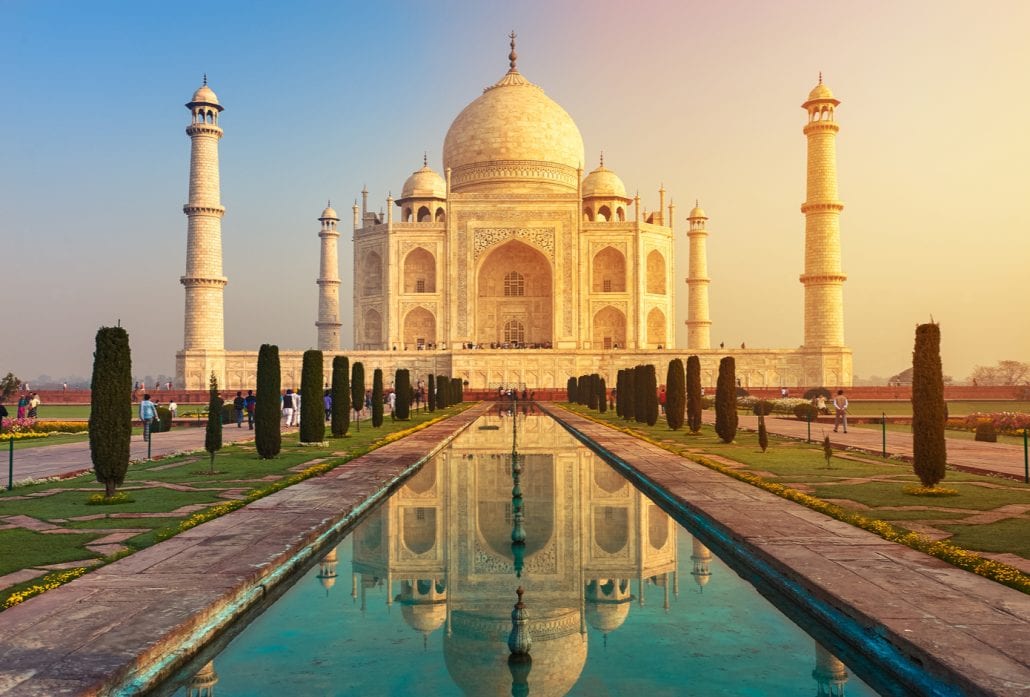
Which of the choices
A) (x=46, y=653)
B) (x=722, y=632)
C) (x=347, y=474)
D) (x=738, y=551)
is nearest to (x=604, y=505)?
(x=738, y=551)

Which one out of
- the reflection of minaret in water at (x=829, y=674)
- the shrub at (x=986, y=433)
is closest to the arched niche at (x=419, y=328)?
the shrub at (x=986, y=433)

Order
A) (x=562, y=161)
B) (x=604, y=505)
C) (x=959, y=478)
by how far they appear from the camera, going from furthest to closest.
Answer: (x=562, y=161) < (x=959, y=478) < (x=604, y=505)

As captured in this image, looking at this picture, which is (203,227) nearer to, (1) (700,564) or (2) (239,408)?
(2) (239,408)

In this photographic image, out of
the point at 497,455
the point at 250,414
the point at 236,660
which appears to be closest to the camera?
the point at 236,660

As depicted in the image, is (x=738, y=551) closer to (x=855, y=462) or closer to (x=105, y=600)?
(x=105, y=600)

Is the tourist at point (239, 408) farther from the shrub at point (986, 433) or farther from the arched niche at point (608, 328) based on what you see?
the arched niche at point (608, 328)

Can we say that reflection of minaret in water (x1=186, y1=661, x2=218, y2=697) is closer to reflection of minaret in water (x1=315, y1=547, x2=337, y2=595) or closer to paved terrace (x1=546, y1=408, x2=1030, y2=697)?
reflection of minaret in water (x1=315, y1=547, x2=337, y2=595)

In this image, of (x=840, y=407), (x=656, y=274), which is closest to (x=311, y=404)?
(x=840, y=407)
